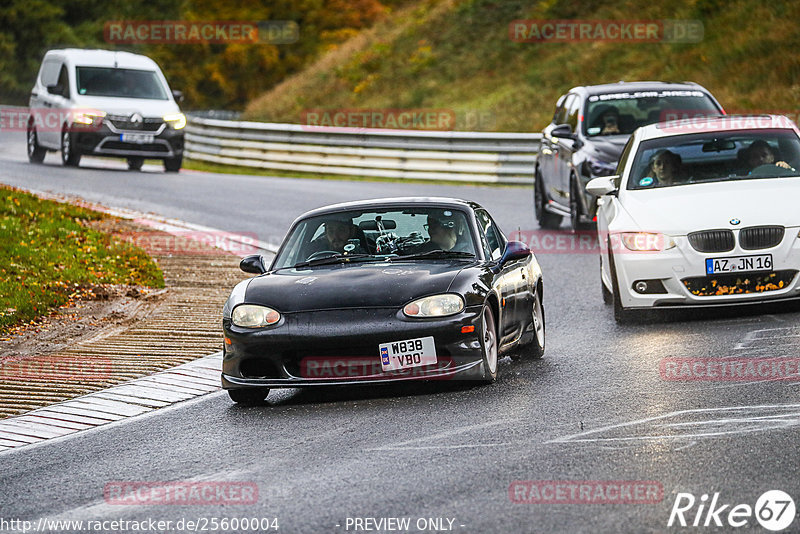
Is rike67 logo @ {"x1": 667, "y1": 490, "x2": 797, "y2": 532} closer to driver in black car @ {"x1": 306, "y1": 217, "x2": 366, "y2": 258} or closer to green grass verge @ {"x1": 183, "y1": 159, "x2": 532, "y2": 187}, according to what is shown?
driver in black car @ {"x1": 306, "y1": 217, "x2": 366, "y2": 258}

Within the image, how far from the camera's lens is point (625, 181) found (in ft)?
42.5

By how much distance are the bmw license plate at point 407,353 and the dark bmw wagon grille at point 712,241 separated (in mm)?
3383

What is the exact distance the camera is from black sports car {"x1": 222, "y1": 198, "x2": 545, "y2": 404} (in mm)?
9031

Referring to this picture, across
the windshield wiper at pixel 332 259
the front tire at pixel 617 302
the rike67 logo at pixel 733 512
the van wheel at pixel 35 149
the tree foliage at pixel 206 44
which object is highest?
the rike67 logo at pixel 733 512

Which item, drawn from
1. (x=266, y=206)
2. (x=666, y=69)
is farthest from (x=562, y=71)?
(x=266, y=206)

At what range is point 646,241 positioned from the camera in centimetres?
1182

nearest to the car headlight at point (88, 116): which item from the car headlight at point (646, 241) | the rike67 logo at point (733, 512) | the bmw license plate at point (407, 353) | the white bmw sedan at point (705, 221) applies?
the white bmw sedan at point (705, 221)

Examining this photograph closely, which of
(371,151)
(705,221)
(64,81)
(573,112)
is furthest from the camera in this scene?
(371,151)

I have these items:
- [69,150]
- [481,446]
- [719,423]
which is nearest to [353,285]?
[481,446]

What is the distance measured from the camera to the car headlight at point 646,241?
1171 cm

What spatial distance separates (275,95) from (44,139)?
19578 millimetres

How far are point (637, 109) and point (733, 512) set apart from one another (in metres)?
12.6

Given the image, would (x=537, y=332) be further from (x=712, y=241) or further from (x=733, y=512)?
(x=733, y=512)

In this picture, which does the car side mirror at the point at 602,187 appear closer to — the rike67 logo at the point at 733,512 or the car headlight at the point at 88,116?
the rike67 logo at the point at 733,512
